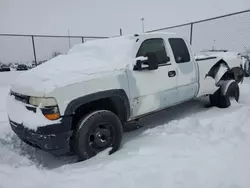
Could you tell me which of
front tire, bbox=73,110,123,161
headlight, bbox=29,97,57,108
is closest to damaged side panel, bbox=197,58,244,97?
front tire, bbox=73,110,123,161

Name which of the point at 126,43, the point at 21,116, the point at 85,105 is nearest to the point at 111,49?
the point at 126,43

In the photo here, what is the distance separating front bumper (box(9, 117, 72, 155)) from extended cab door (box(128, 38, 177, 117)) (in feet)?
3.95

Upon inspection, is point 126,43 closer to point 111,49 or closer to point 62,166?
point 111,49

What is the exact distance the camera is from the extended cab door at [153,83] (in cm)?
372

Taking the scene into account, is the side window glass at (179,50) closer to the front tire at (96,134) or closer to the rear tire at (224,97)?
the rear tire at (224,97)

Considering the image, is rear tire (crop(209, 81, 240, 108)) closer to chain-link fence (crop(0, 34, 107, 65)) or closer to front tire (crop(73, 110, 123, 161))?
front tire (crop(73, 110, 123, 161))

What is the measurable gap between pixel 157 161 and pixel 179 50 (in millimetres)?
2538

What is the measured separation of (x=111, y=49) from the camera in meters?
4.03

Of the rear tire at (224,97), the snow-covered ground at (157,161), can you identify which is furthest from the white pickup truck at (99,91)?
the rear tire at (224,97)

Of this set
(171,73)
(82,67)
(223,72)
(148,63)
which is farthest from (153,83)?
(223,72)

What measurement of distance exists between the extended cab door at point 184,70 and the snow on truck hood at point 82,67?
1102 mm

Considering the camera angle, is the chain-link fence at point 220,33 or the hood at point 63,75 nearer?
the hood at point 63,75

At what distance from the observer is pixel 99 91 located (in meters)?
3.23

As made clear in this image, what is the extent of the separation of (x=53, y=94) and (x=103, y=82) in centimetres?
76
